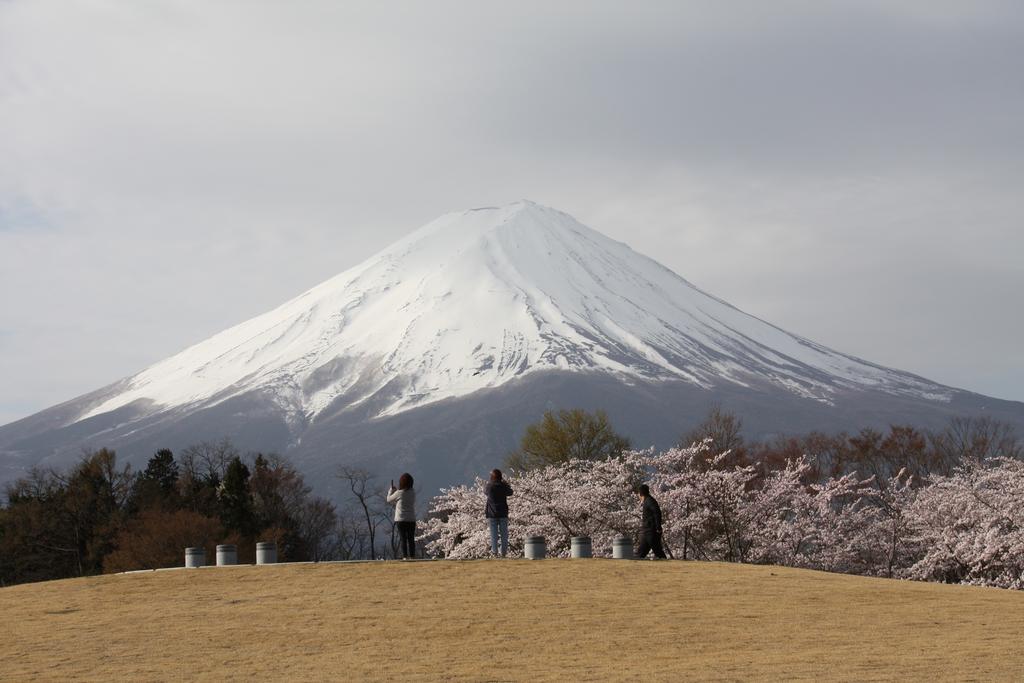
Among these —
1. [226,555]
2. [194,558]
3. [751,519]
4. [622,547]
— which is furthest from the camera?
[751,519]

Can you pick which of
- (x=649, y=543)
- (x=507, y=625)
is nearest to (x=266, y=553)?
(x=649, y=543)

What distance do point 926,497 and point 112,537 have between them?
134 ft

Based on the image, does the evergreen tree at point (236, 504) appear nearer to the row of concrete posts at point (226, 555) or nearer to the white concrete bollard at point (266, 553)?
the row of concrete posts at point (226, 555)

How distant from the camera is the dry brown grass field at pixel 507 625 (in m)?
15.3

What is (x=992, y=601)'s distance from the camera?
20406mm

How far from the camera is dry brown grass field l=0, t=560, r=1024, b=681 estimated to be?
15289 mm

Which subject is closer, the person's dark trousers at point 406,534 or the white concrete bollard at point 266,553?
the person's dark trousers at point 406,534

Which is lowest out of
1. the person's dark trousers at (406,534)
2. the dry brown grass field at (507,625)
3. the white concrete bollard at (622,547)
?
the dry brown grass field at (507,625)

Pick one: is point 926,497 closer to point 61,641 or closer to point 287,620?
point 287,620

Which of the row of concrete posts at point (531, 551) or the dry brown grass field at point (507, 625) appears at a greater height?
the row of concrete posts at point (531, 551)

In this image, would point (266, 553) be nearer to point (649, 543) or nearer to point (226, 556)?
point (226, 556)

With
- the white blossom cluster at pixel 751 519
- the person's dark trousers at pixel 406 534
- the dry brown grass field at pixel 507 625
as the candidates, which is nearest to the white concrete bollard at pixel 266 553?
the dry brown grass field at pixel 507 625

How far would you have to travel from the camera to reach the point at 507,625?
60.0 feet

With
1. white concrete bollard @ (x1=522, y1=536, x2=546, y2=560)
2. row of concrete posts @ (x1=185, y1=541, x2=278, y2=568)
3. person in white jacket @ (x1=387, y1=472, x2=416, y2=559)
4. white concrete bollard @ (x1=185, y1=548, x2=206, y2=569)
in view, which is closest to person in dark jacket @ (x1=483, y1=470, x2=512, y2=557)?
white concrete bollard @ (x1=522, y1=536, x2=546, y2=560)
